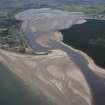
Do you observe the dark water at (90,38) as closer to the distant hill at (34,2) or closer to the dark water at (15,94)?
the dark water at (15,94)

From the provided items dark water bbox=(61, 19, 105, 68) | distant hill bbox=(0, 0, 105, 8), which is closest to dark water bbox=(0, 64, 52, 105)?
dark water bbox=(61, 19, 105, 68)

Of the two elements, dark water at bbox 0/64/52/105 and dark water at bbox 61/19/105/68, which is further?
dark water at bbox 61/19/105/68

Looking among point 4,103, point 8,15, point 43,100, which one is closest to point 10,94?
point 4,103

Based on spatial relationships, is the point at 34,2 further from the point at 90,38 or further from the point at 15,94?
the point at 15,94

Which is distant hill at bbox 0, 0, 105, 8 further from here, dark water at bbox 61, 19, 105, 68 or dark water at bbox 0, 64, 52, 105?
dark water at bbox 0, 64, 52, 105

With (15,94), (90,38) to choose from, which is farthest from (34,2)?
(15,94)

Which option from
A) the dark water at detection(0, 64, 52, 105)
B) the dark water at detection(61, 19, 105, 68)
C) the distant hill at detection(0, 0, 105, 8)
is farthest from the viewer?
the distant hill at detection(0, 0, 105, 8)

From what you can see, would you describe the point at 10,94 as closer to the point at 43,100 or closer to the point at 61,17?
the point at 43,100

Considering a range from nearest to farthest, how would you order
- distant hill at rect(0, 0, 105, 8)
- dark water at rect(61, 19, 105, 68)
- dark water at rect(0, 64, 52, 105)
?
1. dark water at rect(0, 64, 52, 105)
2. dark water at rect(61, 19, 105, 68)
3. distant hill at rect(0, 0, 105, 8)
